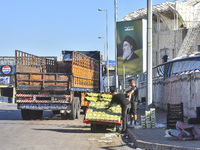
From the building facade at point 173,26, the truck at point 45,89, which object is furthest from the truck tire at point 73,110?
the building facade at point 173,26

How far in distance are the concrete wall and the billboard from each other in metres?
8.03

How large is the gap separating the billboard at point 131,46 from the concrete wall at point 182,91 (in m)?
8.03

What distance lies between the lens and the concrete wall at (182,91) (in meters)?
17.5

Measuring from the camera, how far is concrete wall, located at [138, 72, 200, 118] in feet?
57.6

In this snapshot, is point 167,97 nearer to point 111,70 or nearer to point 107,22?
point 107,22

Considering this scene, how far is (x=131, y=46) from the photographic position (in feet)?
126

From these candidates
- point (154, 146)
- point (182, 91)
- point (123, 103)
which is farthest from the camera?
point (182, 91)

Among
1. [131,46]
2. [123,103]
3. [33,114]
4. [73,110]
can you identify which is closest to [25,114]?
[33,114]

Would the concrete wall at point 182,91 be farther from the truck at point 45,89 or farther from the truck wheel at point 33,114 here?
the truck wheel at point 33,114

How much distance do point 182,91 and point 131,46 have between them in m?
18.4

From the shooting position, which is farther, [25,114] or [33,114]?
[33,114]

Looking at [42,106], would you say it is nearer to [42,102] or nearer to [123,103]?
[42,102]

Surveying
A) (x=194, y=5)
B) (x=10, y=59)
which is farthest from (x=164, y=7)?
(x=10, y=59)

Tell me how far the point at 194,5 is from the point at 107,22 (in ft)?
71.9
